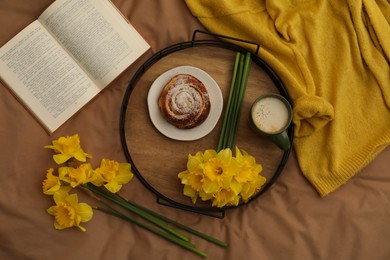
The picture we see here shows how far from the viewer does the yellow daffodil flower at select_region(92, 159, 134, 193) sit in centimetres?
93

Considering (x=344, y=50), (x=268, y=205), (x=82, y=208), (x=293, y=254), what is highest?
(x=82, y=208)

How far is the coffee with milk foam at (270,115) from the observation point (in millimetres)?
916

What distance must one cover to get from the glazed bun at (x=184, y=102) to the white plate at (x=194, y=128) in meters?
0.02

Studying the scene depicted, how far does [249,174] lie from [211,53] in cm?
32

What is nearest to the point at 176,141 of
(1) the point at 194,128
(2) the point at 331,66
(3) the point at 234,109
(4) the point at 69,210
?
(1) the point at 194,128

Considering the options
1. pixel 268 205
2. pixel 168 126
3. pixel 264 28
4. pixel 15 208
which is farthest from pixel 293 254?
pixel 15 208

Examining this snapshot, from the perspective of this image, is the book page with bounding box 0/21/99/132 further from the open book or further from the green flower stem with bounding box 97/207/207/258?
the green flower stem with bounding box 97/207/207/258

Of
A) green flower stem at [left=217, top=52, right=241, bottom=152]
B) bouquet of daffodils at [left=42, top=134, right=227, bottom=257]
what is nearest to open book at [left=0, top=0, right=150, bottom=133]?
bouquet of daffodils at [left=42, top=134, right=227, bottom=257]

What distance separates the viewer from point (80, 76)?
3.36ft

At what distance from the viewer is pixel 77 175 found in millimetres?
905

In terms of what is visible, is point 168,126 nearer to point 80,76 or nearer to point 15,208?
point 80,76

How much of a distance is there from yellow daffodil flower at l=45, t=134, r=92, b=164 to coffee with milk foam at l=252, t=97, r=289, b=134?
0.40 metres

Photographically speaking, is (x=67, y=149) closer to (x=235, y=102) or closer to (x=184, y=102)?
(x=184, y=102)

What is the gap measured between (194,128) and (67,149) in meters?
0.29
